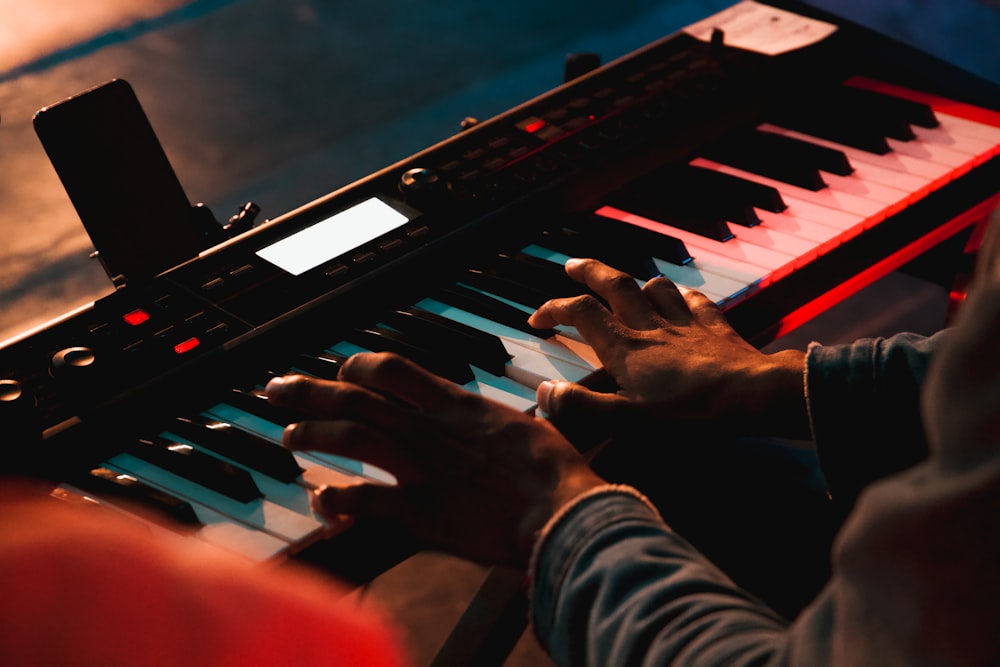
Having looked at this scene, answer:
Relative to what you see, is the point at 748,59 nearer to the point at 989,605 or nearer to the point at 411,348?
the point at 411,348

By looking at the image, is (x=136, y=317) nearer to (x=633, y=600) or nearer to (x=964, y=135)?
(x=633, y=600)

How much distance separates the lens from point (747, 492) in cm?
144

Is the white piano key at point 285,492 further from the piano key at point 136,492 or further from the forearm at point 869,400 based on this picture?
the forearm at point 869,400

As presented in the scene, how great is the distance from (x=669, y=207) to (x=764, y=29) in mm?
520

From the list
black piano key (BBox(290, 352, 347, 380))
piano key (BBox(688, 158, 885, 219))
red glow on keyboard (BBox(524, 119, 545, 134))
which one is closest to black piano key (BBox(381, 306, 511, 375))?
black piano key (BBox(290, 352, 347, 380))

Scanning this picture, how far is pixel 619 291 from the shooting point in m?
1.22

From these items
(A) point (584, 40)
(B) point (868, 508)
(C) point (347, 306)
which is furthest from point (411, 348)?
(A) point (584, 40)

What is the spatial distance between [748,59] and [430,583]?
4.31 feet

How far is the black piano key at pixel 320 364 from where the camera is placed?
1.17m

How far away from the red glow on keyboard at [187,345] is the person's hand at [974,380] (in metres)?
0.86

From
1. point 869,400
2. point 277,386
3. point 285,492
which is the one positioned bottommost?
point 869,400

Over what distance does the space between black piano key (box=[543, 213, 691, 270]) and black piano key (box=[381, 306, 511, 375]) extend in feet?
0.83

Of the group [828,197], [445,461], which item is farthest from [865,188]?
[445,461]

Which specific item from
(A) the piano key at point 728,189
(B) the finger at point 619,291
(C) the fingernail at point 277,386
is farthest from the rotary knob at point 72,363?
(A) the piano key at point 728,189
